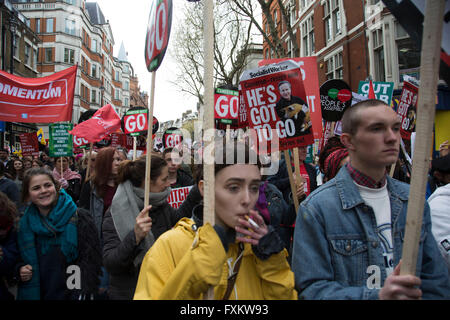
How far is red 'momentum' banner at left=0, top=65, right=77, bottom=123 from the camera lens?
18.7ft

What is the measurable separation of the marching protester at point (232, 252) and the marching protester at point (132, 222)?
838mm

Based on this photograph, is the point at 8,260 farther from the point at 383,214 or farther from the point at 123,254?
the point at 383,214

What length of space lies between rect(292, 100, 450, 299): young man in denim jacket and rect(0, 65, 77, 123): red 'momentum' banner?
5223 mm

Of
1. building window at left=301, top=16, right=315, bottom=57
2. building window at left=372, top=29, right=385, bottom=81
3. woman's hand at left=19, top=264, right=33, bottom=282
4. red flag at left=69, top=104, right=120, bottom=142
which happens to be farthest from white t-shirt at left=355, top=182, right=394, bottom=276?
building window at left=301, top=16, right=315, bottom=57

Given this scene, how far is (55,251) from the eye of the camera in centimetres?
292

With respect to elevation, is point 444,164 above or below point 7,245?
above

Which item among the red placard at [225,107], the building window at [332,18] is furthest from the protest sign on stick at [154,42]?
the building window at [332,18]

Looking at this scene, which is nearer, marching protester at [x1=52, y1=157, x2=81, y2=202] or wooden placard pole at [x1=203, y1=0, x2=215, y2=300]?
wooden placard pole at [x1=203, y1=0, x2=215, y2=300]

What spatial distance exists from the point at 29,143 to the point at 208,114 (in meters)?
11.3

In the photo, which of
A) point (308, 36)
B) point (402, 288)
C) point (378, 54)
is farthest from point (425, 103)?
point (308, 36)

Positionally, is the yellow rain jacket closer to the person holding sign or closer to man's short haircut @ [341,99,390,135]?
man's short haircut @ [341,99,390,135]

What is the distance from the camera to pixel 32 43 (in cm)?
2945

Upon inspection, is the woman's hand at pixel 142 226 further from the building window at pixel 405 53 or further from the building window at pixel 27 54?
the building window at pixel 27 54

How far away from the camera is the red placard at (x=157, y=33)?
86.9 inches
